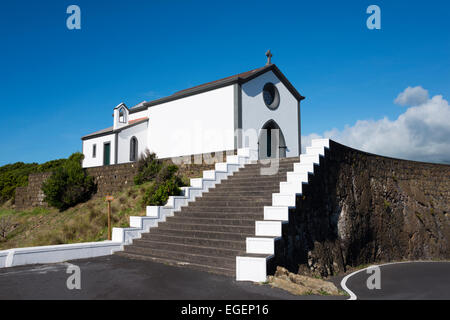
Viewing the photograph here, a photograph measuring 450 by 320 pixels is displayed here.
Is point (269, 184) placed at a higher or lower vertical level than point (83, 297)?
higher

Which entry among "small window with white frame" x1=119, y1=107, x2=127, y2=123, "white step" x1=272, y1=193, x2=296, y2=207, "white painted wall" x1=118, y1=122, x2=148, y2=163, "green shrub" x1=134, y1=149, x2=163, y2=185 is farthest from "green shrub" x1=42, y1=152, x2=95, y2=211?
"white step" x1=272, y1=193, x2=296, y2=207

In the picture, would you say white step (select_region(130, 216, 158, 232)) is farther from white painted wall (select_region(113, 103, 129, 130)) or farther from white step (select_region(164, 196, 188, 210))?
white painted wall (select_region(113, 103, 129, 130))

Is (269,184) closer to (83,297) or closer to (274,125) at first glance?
(83,297)

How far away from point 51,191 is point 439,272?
17.6 metres

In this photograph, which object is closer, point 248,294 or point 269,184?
point 248,294

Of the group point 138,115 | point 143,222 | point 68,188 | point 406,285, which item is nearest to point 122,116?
point 138,115

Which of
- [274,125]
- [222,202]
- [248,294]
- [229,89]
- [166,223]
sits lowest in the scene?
[248,294]

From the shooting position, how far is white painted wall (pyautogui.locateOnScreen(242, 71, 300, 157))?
54.0ft

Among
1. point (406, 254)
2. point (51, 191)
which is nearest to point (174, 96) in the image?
point (51, 191)

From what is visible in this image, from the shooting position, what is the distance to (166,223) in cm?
992

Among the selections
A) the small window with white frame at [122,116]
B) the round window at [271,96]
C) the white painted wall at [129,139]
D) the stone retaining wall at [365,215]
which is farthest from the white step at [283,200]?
the small window with white frame at [122,116]

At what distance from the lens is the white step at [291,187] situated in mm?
8555

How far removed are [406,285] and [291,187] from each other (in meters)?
3.42

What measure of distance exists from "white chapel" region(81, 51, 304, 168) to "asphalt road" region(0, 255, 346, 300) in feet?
28.4
